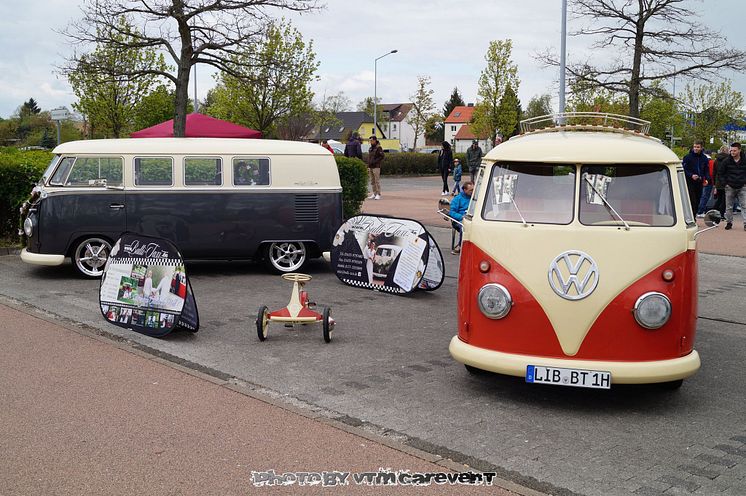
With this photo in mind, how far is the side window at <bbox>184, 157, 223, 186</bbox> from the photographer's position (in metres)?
12.2

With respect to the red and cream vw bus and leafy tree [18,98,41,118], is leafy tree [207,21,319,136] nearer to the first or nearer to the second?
the red and cream vw bus

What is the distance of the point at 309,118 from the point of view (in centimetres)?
4641

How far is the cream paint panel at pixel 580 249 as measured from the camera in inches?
239

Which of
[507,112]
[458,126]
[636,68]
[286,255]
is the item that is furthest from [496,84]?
[458,126]

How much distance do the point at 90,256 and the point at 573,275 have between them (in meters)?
8.08

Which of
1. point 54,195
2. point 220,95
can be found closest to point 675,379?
point 54,195

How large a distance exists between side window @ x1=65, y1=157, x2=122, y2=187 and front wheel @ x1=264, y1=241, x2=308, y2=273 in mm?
2376

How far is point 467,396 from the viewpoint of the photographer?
6523 mm

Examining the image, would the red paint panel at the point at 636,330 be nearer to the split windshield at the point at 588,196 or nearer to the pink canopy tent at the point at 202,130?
the split windshield at the point at 588,196

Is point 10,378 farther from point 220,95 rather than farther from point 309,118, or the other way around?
point 309,118

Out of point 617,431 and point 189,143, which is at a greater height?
point 189,143

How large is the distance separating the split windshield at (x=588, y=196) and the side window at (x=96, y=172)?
23.1 ft

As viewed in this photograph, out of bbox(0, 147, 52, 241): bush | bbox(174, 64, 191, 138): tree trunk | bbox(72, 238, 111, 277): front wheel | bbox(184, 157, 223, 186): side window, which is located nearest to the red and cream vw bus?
bbox(184, 157, 223, 186): side window

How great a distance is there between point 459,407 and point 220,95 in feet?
123
